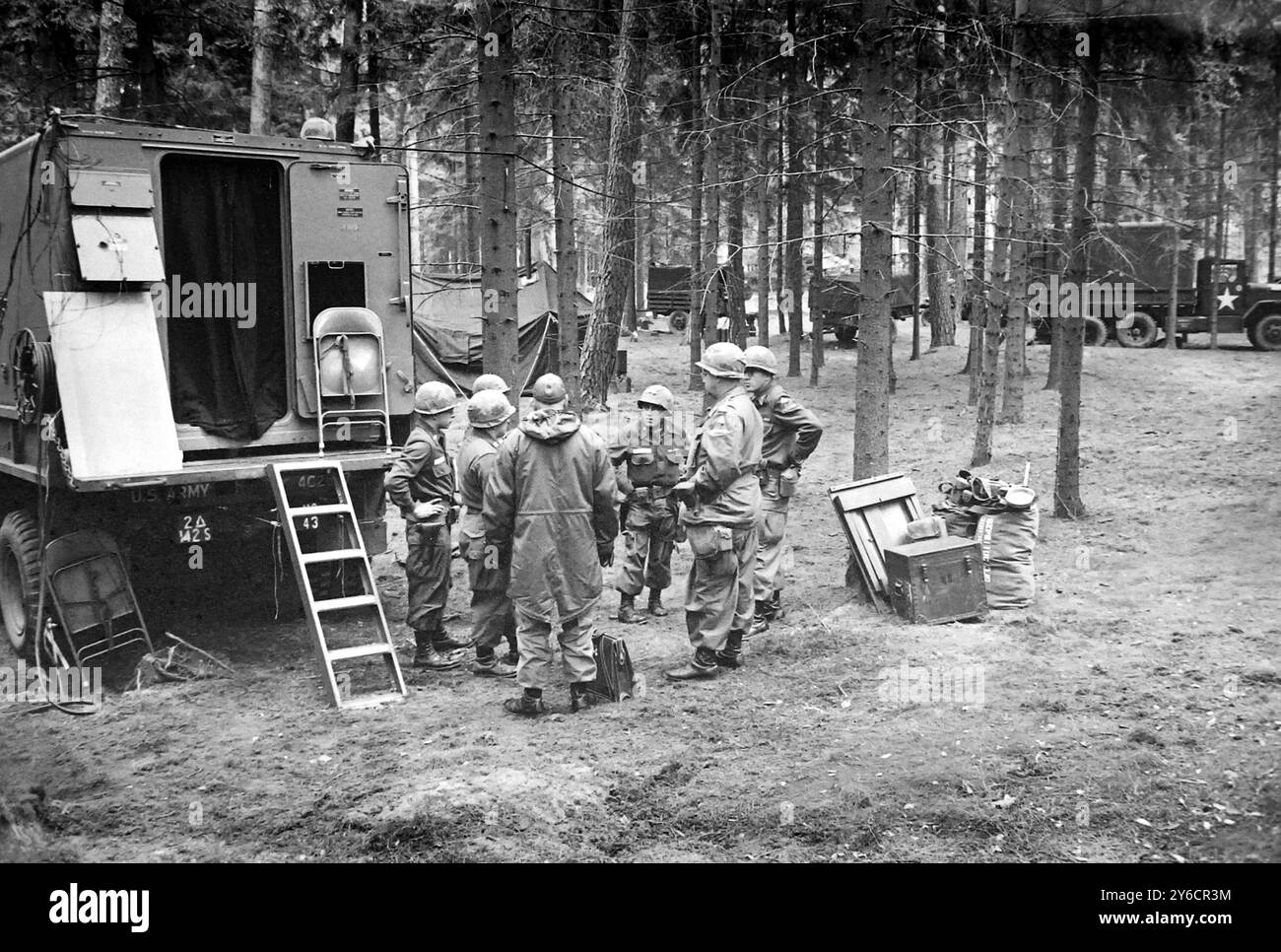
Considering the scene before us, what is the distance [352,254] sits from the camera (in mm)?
8164

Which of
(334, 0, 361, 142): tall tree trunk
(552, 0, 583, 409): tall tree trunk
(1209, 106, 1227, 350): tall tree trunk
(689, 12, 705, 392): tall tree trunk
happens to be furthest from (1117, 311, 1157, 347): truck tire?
(334, 0, 361, 142): tall tree trunk

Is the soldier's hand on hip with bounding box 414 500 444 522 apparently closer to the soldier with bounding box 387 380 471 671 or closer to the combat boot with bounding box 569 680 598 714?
the soldier with bounding box 387 380 471 671

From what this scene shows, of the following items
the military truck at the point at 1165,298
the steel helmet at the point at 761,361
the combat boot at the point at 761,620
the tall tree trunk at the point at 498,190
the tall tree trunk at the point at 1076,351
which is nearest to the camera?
the combat boot at the point at 761,620

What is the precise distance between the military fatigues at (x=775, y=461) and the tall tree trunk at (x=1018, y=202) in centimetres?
327

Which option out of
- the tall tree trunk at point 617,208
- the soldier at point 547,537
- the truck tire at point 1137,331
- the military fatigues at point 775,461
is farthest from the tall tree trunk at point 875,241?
the truck tire at point 1137,331

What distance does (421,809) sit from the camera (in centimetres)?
504

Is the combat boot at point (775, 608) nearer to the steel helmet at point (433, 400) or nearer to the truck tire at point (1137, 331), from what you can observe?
the steel helmet at point (433, 400)

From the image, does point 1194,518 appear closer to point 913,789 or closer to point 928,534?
point 928,534

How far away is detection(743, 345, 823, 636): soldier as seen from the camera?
8438mm

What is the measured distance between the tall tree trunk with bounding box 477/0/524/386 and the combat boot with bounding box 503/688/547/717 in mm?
3753

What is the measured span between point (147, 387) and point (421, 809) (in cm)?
343

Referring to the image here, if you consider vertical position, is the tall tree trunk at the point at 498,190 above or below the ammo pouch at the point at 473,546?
above

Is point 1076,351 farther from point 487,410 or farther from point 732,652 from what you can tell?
point 487,410

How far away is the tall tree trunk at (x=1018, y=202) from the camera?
12.0 meters
